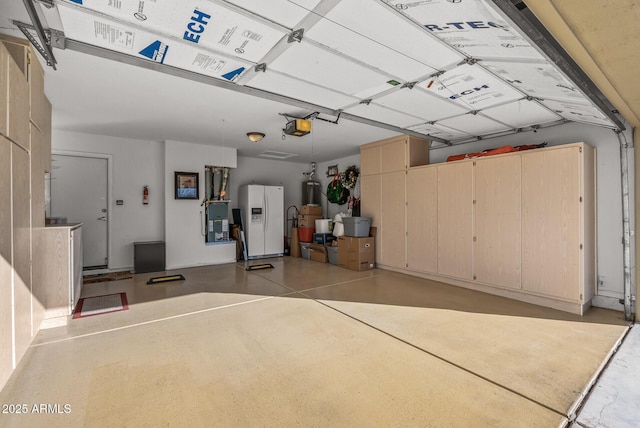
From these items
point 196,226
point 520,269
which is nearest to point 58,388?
point 196,226

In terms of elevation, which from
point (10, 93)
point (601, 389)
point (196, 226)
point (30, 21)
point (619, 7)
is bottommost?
point (601, 389)

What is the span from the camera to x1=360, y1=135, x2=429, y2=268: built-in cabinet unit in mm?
5869

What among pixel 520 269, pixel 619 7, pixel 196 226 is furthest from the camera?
pixel 196 226

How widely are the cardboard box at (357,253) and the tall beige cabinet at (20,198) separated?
4.84 meters

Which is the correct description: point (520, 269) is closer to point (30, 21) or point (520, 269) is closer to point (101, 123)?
point (30, 21)

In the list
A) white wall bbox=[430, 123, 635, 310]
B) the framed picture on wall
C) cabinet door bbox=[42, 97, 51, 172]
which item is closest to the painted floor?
white wall bbox=[430, 123, 635, 310]

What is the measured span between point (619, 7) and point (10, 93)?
394 cm

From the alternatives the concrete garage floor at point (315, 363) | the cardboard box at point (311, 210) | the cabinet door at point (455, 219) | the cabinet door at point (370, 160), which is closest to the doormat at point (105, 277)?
the concrete garage floor at point (315, 363)

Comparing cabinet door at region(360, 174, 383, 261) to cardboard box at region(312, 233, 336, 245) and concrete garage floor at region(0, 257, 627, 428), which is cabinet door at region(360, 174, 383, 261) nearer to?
cardboard box at region(312, 233, 336, 245)

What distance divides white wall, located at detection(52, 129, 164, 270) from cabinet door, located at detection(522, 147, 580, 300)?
698 cm

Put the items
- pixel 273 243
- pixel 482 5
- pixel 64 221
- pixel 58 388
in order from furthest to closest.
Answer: pixel 273 243, pixel 64 221, pixel 58 388, pixel 482 5

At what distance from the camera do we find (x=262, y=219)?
7.70 meters

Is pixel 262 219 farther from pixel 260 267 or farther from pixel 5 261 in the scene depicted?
pixel 5 261

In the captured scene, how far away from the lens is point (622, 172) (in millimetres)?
3764
